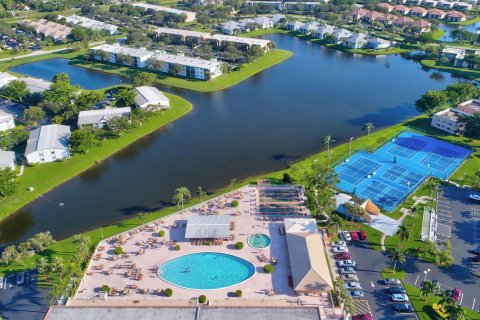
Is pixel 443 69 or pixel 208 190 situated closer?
pixel 208 190

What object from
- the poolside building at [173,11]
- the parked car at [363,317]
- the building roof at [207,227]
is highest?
the poolside building at [173,11]

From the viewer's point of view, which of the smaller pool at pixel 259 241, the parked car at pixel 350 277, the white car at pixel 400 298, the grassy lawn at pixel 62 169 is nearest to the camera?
the white car at pixel 400 298

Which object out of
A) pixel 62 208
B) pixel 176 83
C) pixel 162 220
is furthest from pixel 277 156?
pixel 176 83

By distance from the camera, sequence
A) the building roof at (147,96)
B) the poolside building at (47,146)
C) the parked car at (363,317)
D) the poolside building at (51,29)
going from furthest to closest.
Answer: the poolside building at (51,29) → the building roof at (147,96) → the poolside building at (47,146) → the parked car at (363,317)

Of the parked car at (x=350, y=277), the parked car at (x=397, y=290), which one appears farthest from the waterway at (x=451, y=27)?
the parked car at (x=350, y=277)

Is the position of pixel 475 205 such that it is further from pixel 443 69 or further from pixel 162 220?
pixel 443 69

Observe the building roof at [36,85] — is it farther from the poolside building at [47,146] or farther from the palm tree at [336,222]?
the palm tree at [336,222]
